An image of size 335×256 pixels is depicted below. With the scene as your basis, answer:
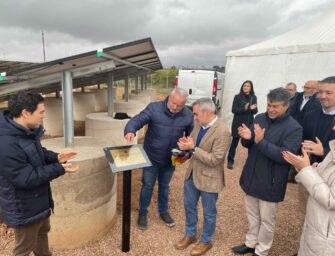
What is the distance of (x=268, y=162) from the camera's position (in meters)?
2.79

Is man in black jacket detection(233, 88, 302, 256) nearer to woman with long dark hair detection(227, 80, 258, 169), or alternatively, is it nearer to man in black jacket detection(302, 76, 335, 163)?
man in black jacket detection(302, 76, 335, 163)

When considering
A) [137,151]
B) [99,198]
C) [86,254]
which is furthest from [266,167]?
[86,254]

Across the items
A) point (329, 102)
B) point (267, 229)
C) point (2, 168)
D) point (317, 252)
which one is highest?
point (329, 102)

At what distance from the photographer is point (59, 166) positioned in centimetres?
225

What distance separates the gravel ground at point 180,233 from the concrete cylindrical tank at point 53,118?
15.4 feet

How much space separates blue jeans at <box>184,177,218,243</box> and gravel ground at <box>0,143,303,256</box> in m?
0.26

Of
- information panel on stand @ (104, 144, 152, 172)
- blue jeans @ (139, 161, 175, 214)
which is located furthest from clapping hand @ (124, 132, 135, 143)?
blue jeans @ (139, 161, 175, 214)

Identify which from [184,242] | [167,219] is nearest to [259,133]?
[184,242]

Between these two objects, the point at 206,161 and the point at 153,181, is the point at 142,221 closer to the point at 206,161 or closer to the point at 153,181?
the point at 153,181

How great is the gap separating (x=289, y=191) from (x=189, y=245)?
Result: 106 inches

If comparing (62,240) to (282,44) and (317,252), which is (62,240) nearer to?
(317,252)

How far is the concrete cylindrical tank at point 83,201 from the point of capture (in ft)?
9.94

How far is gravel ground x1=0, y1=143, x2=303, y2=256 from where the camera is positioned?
330 cm

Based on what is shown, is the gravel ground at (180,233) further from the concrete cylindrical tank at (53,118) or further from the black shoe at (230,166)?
the concrete cylindrical tank at (53,118)
